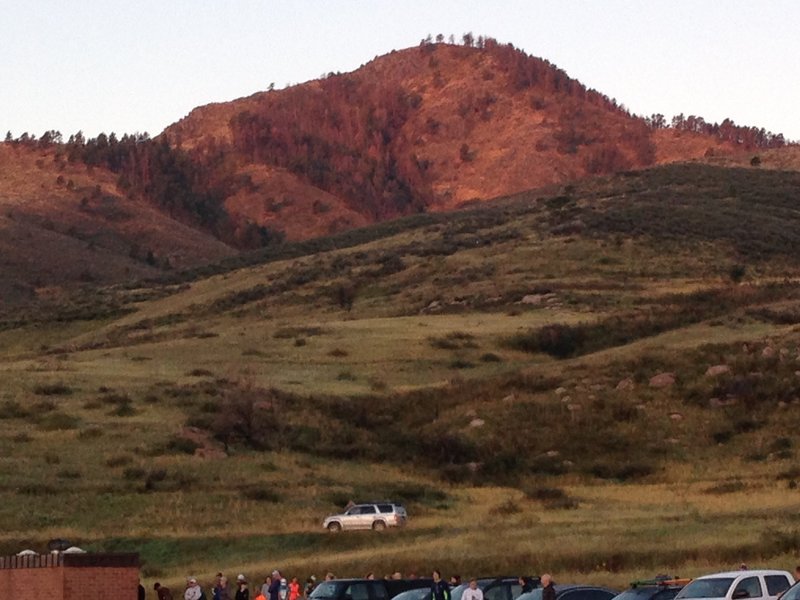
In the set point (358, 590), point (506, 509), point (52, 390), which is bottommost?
point (506, 509)

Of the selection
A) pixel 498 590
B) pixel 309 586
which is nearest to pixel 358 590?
pixel 498 590

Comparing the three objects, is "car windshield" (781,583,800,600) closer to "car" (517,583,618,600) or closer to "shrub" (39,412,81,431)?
"car" (517,583,618,600)

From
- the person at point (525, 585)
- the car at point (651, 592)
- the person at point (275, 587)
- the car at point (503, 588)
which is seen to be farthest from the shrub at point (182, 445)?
the car at point (651, 592)

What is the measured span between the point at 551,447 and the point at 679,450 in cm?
530

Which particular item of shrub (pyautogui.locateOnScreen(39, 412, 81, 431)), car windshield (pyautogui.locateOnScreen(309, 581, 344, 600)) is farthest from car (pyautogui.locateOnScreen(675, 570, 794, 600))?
shrub (pyautogui.locateOnScreen(39, 412, 81, 431))

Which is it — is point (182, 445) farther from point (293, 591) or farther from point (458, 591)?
point (458, 591)

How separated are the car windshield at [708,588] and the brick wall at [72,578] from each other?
9728 millimetres

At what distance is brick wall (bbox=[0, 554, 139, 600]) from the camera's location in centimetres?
3141

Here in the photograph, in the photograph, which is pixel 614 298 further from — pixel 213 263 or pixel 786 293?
pixel 213 263

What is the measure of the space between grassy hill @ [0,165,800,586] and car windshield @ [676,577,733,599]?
965 centimetres

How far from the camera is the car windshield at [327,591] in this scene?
37000 millimetres

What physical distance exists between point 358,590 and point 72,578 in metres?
7.73

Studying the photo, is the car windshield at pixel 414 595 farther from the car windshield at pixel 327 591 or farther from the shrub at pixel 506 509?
the shrub at pixel 506 509

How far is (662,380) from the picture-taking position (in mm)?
80375
